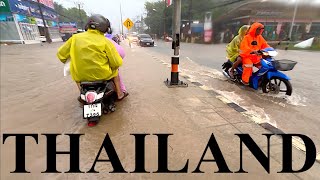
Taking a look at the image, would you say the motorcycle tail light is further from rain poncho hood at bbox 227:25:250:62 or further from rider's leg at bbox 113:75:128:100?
rain poncho hood at bbox 227:25:250:62

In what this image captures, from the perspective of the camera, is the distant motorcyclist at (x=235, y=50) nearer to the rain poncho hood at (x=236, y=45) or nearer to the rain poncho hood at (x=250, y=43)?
the rain poncho hood at (x=236, y=45)

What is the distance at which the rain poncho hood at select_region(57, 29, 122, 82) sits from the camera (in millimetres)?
3627

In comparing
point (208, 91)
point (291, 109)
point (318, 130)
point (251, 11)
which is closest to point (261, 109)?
point (291, 109)

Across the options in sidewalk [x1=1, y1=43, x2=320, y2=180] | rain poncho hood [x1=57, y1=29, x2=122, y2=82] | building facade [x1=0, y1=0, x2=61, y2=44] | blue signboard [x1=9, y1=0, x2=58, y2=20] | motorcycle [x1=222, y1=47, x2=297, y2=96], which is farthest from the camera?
blue signboard [x1=9, y1=0, x2=58, y2=20]

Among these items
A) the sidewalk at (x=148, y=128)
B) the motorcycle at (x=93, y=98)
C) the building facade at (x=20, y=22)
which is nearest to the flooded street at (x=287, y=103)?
the sidewalk at (x=148, y=128)

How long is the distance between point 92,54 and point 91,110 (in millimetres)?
902

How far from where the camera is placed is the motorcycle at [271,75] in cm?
492

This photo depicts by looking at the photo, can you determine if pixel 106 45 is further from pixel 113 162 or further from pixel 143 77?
pixel 143 77

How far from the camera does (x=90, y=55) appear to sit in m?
3.63

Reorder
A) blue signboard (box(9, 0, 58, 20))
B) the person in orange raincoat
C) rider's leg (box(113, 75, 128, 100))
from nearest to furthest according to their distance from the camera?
rider's leg (box(113, 75, 128, 100)) < the person in orange raincoat < blue signboard (box(9, 0, 58, 20))

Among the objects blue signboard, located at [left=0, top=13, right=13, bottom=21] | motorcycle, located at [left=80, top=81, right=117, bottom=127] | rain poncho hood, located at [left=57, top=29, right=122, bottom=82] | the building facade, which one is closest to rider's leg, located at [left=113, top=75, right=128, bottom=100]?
motorcycle, located at [left=80, top=81, right=117, bottom=127]

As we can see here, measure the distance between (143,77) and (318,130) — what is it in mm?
5138

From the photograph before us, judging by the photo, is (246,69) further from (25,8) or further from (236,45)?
(25,8)

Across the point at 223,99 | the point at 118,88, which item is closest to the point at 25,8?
the point at 118,88
